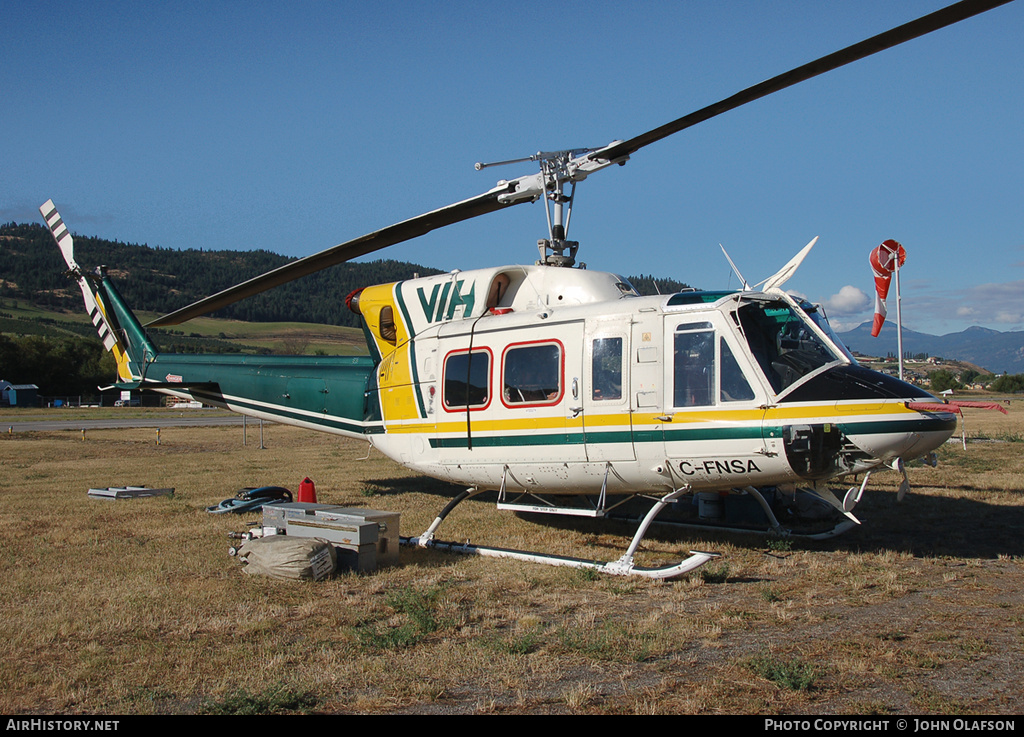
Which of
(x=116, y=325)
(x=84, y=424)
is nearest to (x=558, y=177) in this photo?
(x=116, y=325)

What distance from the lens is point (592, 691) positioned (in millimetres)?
4969

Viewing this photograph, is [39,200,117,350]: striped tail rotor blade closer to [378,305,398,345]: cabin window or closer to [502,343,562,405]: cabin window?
[378,305,398,345]: cabin window

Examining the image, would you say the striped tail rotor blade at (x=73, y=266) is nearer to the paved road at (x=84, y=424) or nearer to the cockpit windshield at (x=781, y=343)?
the cockpit windshield at (x=781, y=343)

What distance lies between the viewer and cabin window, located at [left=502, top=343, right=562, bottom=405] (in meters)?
9.12

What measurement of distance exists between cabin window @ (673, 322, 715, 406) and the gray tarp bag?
4.26 metres

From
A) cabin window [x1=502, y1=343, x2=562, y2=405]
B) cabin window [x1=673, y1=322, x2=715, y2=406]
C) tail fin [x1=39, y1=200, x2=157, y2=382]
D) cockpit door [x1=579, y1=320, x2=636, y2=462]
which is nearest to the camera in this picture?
cabin window [x1=673, y1=322, x2=715, y2=406]

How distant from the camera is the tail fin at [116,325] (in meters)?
16.3

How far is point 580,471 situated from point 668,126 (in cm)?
409

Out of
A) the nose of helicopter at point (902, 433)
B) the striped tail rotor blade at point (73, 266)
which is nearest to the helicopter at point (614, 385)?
the nose of helicopter at point (902, 433)

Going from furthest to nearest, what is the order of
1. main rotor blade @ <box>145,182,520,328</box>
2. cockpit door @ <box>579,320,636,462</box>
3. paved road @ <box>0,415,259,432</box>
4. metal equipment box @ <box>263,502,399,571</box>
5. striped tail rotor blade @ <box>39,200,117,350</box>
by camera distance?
paved road @ <box>0,415,259,432</box>
striped tail rotor blade @ <box>39,200,117,350</box>
main rotor blade @ <box>145,182,520,328</box>
cockpit door @ <box>579,320,636,462</box>
metal equipment box @ <box>263,502,399,571</box>

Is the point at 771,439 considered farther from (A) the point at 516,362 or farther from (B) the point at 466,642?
(B) the point at 466,642

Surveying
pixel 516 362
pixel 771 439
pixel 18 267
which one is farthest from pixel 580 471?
pixel 18 267

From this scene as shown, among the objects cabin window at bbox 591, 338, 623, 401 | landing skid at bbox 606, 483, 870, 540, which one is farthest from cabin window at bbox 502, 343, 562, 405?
landing skid at bbox 606, 483, 870, 540

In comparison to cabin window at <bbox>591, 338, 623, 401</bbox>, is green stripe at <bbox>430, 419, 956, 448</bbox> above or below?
below
